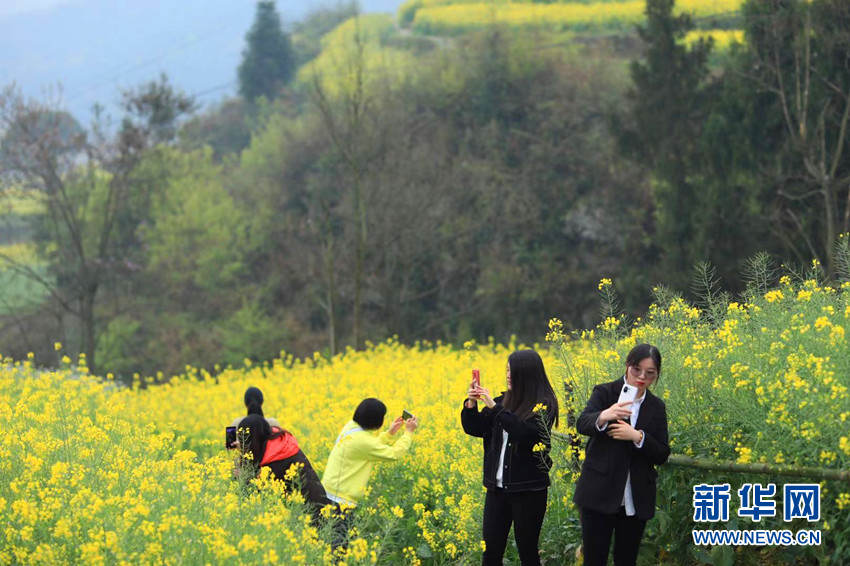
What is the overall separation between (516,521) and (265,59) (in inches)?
2083

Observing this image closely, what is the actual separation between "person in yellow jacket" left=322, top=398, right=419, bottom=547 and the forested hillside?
53.7ft

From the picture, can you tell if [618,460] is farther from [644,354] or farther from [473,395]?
[473,395]

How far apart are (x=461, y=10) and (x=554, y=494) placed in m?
51.9

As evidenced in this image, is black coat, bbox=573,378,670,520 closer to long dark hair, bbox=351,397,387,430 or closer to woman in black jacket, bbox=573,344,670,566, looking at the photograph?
woman in black jacket, bbox=573,344,670,566

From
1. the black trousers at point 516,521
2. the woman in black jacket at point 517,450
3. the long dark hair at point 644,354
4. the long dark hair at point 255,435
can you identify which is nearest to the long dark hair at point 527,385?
the woman in black jacket at point 517,450

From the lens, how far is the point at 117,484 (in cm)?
614

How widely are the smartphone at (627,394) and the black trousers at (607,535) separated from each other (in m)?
0.57

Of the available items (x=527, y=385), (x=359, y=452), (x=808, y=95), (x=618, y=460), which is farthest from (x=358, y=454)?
(x=808, y=95)

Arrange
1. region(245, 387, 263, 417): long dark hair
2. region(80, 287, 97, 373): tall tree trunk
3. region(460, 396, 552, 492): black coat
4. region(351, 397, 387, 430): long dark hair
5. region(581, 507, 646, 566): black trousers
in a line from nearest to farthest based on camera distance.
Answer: region(581, 507, 646, 566): black trousers, region(460, 396, 552, 492): black coat, region(351, 397, 387, 430): long dark hair, region(245, 387, 263, 417): long dark hair, region(80, 287, 97, 373): tall tree trunk

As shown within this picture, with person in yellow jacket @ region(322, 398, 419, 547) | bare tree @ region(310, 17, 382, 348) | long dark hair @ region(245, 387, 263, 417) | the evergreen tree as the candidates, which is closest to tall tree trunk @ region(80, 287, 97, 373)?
bare tree @ region(310, 17, 382, 348)

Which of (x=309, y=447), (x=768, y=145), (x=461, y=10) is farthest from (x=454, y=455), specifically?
(x=461, y=10)

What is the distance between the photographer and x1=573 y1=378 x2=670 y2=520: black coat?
5324 mm

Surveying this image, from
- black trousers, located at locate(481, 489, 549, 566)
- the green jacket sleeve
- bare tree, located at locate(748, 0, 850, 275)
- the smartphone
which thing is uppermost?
bare tree, located at locate(748, 0, 850, 275)

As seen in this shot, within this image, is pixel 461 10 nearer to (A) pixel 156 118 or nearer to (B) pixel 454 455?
(A) pixel 156 118
